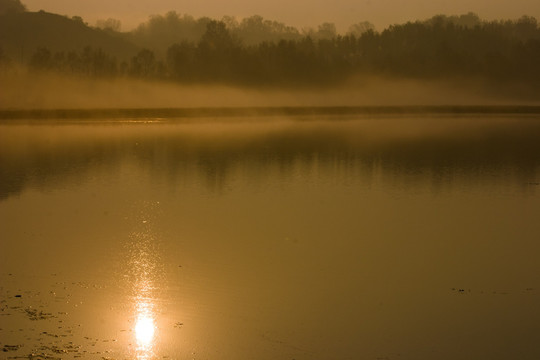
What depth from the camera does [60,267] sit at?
12414 mm

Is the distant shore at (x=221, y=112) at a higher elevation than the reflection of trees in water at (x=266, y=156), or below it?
below

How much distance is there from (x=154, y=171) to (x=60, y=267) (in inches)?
515

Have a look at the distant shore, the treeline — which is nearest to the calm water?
the distant shore

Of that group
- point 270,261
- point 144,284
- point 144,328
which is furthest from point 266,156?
point 144,328

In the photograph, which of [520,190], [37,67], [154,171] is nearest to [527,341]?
[520,190]

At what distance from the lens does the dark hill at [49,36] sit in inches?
6705

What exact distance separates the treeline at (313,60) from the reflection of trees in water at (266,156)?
76.6 metres

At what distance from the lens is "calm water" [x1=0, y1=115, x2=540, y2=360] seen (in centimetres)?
921

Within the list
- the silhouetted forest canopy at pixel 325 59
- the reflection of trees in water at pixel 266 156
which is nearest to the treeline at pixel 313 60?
the silhouetted forest canopy at pixel 325 59

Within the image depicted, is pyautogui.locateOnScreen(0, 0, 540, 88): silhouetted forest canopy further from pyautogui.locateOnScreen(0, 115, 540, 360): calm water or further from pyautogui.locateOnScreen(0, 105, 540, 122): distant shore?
pyautogui.locateOnScreen(0, 115, 540, 360): calm water

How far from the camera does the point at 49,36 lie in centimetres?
17988

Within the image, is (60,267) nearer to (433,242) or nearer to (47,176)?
(433,242)

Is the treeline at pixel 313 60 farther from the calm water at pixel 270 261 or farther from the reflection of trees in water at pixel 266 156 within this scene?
the calm water at pixel 270 261

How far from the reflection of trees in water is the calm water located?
27 cm
